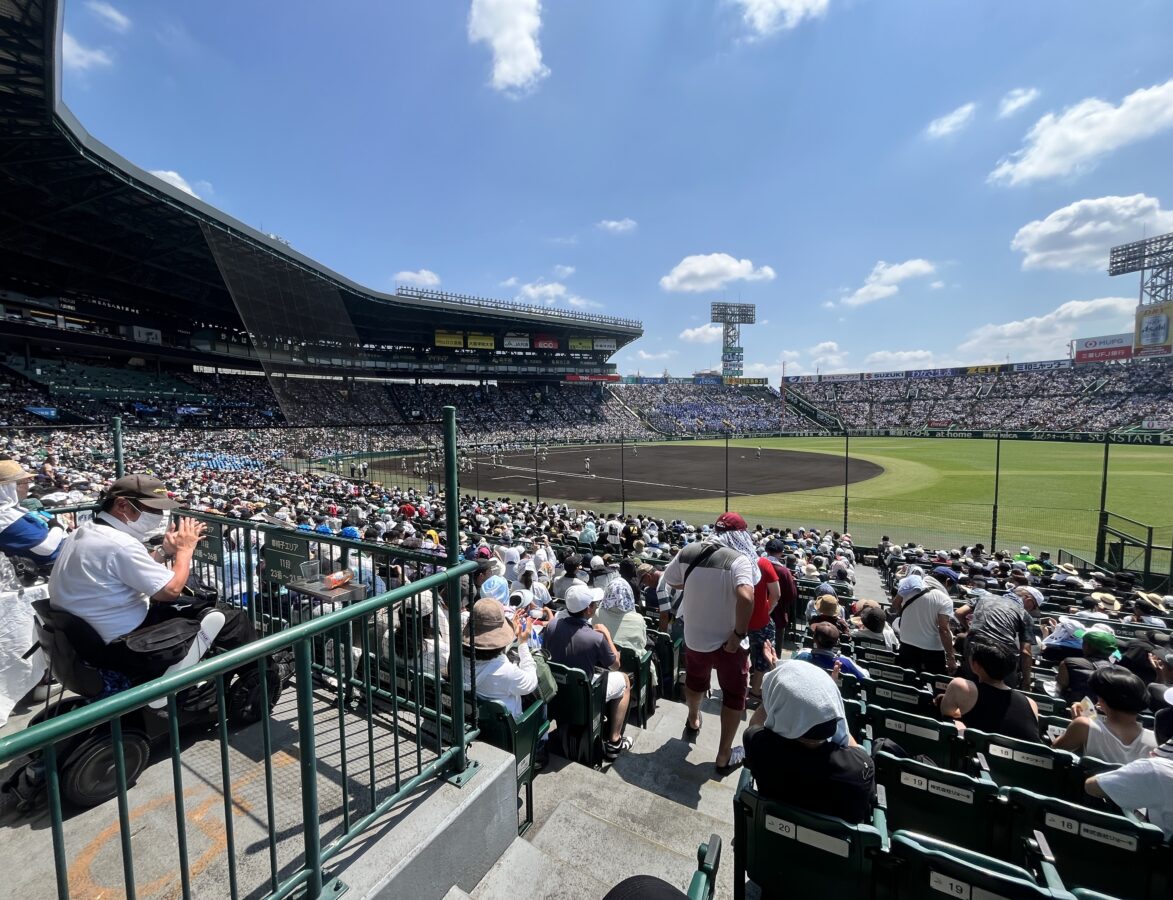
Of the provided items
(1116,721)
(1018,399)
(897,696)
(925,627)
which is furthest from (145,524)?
(1018,399)

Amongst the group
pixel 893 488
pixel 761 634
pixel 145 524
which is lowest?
pixel 893 488

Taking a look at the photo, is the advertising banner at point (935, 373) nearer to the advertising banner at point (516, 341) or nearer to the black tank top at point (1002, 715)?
the advertising banner at point (516, 341)

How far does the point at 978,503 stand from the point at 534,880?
28.4 meters

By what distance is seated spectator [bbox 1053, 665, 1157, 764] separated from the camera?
3072mm

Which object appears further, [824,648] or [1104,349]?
[1104,349]

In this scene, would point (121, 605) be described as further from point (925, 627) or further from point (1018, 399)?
point (1018, 399)

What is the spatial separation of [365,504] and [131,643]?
1474 centimetres

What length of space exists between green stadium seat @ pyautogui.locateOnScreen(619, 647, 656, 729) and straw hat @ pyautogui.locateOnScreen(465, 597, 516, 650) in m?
1.88

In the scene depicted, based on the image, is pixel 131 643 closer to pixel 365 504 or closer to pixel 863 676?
pixel 863 676

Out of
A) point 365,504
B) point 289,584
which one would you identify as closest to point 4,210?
point 365,504

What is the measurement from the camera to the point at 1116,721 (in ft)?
10.3

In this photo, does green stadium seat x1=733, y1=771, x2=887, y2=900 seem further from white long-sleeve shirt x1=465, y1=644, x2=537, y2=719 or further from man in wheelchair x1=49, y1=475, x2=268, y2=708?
man in wheelchair x1=49, y1=475, x2=268, y2=708

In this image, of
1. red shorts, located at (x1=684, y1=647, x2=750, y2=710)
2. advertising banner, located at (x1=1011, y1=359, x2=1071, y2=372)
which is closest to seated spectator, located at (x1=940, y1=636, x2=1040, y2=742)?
red shorts, located at (x1=684, y1=647, x2=750, y2=710)

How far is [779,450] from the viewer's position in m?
53.0
